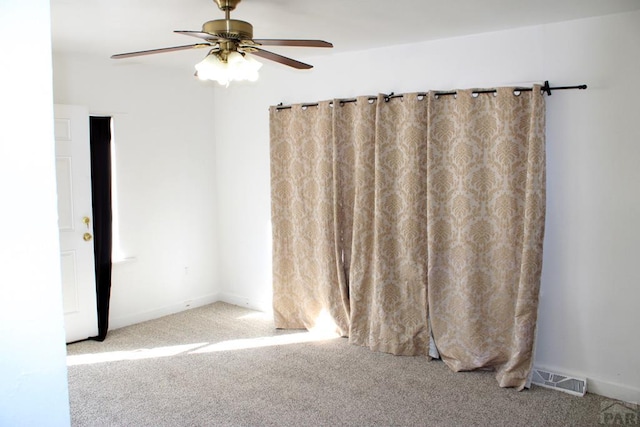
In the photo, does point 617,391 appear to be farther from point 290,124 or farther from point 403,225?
point 290,124

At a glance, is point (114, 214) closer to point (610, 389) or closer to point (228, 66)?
point (228, 66)

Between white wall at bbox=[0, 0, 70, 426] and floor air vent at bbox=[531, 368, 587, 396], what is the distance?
3310 mm

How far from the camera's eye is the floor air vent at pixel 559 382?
320 cm

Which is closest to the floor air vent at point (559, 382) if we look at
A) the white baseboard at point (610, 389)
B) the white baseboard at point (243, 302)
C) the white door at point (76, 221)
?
the white baseboard at point (610, 389)

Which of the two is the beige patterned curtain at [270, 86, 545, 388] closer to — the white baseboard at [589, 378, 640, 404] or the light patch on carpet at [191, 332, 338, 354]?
the light patch on carpet at [191, 332, 338, 354]

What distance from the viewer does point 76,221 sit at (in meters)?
4.16

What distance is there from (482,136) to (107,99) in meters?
3.27

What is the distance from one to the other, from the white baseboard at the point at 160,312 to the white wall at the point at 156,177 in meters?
0.01

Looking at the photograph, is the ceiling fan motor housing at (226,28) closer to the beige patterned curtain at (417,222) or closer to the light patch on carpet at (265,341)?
the beige patterned curtain at (417,222)

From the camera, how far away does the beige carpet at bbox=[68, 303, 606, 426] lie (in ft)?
9.68

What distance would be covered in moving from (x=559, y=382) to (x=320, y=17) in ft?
9.55

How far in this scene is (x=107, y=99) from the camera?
4402 millimetres

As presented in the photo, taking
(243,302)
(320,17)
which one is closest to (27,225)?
(320,17)

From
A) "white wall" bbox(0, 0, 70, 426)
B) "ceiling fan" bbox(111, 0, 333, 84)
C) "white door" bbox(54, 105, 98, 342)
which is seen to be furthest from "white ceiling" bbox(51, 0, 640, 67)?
"white wall" bbox(0, 0, 70, 426)
